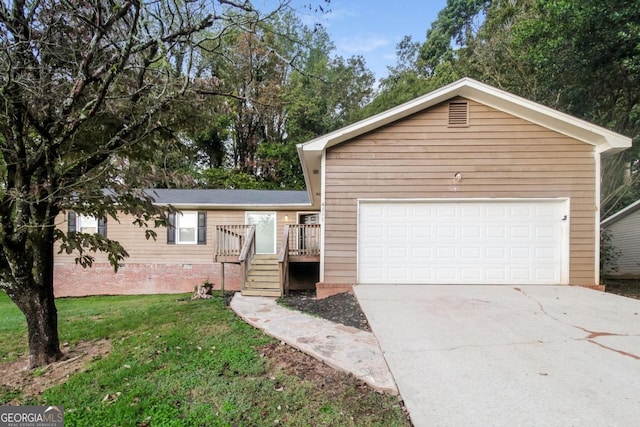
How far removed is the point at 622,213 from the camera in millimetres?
12586

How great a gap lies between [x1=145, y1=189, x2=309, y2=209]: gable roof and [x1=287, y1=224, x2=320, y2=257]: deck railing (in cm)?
313

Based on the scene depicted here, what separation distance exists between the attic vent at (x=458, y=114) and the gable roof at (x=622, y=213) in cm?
953

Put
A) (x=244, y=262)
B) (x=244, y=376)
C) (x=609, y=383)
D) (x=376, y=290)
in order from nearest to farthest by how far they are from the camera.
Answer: (x=609, y=383)
(x=244, y=376)
(x=376, y=290)
(x=244, y=262)

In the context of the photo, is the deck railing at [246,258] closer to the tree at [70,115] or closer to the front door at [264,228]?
the front door at [264,228]

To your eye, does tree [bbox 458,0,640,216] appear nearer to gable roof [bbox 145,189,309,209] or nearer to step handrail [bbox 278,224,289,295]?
gable roof [bbox 145,189,309,209]

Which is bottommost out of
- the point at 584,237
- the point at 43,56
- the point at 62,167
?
the point at 584,237

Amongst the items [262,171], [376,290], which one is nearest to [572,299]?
[376,290]

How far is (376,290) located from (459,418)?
3.94 metres

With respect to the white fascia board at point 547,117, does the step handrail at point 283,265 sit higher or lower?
lower

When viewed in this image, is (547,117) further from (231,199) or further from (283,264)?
(231,199)

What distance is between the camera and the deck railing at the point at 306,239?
8.63 meters

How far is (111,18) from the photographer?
11.6 ft

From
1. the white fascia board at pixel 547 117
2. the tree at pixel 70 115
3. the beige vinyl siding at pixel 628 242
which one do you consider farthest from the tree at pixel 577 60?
the tree at pixel 70 115

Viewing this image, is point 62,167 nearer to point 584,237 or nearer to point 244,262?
point 244,262
